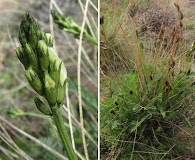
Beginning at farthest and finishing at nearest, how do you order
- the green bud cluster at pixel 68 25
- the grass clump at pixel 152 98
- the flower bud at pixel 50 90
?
the green bud cluster at pixel 68 25
the grass clump at pixel 152 98
the flower bud at pixel 50 90

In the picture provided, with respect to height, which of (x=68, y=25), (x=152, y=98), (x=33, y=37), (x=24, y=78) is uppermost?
(x=33, y=37)

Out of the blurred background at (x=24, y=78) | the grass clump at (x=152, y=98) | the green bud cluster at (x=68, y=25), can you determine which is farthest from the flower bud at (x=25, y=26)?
the blurred background at (x=24, y=78)

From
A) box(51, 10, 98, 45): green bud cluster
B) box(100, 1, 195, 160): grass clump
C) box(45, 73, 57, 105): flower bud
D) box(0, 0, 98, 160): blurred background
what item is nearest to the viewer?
box(45, 73, 57, 105): flower bud

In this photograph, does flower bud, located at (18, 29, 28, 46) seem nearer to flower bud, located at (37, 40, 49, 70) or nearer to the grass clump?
flower bud, located at (37, 40, 49, 70)

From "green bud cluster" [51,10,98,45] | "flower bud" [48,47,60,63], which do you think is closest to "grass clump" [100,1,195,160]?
"green bud cluster" [51,10,98,45]

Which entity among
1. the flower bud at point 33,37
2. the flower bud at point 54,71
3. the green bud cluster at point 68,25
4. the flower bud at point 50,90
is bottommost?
the green bud cluster at point 68,25

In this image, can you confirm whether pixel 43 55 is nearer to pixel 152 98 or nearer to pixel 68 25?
pixel 152 98

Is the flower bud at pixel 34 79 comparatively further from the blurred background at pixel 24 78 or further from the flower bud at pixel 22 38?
the blurred background at pixel 24 78

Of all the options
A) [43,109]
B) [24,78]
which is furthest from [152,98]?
[24,78]
